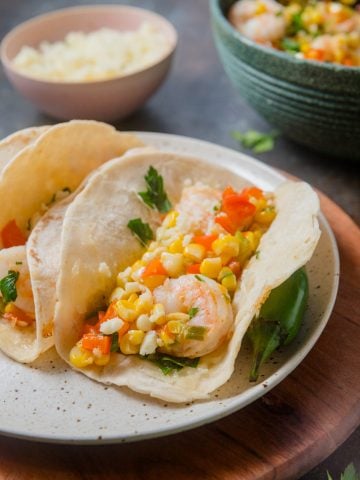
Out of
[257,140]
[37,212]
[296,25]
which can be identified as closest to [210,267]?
[37,212]

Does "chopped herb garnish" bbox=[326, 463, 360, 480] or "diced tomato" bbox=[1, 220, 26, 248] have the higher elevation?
"diced tomato" bbox=[1, 220, 26, 248]

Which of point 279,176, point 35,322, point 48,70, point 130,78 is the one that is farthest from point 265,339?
point 48,70

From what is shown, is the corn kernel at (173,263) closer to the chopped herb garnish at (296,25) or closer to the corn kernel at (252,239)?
the corn kernel at (252,239)

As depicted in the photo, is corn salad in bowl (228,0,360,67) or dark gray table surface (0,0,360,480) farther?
dark gray table surface (0,0,360,480)

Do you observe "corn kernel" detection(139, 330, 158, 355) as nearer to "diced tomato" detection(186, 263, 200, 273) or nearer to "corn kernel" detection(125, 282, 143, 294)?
"corn kernel" detection(125, 282, 143, 294)

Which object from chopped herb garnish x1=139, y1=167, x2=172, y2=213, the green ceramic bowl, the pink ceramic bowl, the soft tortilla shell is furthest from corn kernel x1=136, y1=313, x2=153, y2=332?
the pink ceramic bowl

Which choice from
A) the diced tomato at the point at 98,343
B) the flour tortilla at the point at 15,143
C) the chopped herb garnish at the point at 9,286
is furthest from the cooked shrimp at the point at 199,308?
the flour tortilla at the point at 15,143

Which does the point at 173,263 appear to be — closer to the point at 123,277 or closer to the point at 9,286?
the point at 123,277
